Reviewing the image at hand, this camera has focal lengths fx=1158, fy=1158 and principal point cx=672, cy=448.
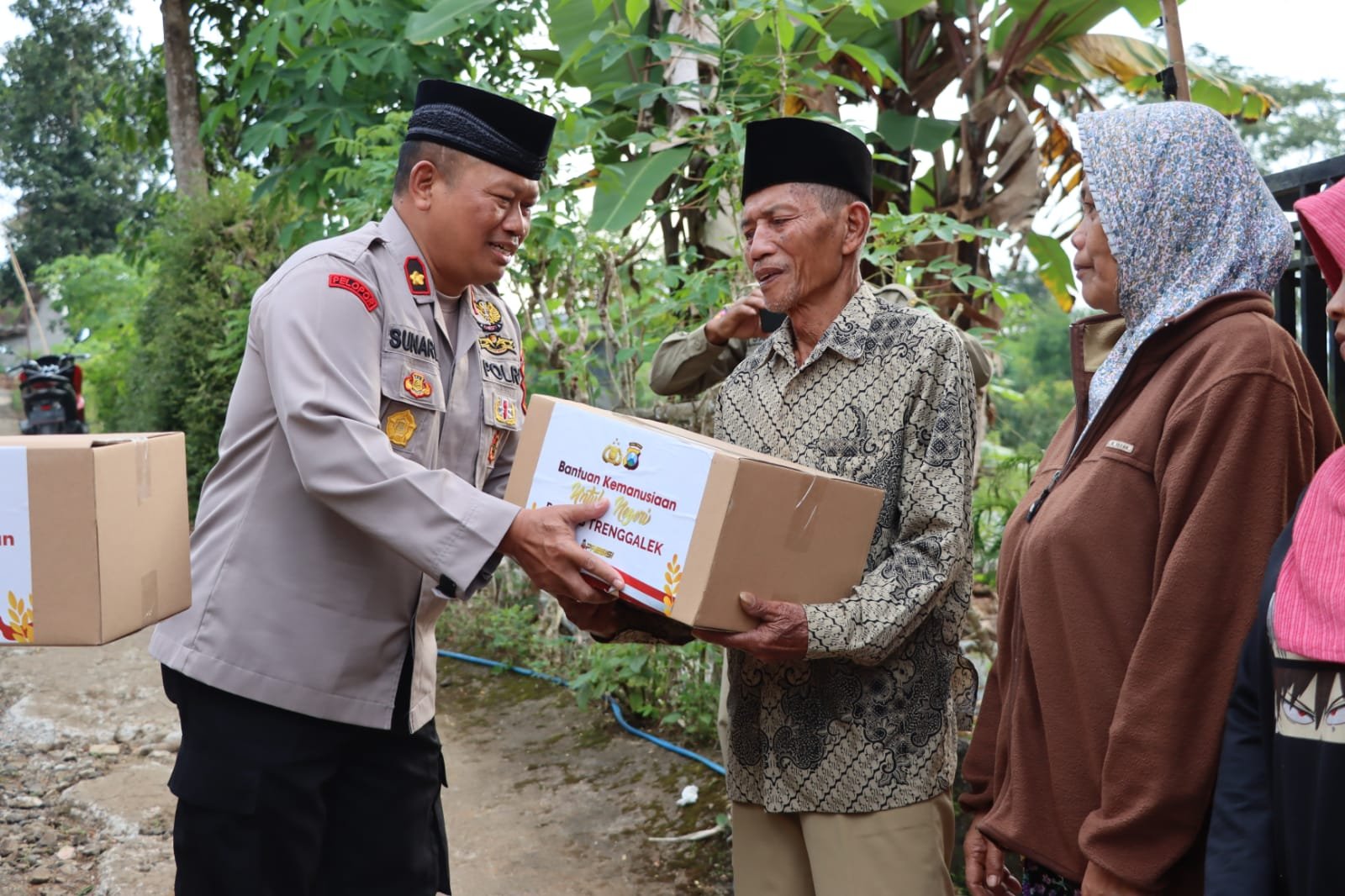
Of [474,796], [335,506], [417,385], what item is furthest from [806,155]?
[474,796]

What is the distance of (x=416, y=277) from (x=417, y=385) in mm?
225

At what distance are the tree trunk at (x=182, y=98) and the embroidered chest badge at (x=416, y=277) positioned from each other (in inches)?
304

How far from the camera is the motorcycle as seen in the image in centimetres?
1245

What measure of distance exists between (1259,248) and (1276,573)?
503 mm

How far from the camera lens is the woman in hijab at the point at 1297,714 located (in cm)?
125

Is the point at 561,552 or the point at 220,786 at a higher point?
the point at 561,552

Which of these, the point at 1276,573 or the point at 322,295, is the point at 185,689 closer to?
the point at 322,295

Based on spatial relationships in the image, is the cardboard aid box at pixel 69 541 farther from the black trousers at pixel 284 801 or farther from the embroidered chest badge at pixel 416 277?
the embroidered chest badge at pixel 416 277

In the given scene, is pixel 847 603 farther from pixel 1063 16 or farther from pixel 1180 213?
pixel 1063 16

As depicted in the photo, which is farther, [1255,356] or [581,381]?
[581,381]

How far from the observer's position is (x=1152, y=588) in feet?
5.26

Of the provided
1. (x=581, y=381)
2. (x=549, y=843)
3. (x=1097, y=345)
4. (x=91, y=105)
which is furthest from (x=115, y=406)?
(x=91, y=105)

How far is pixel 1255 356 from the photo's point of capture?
1506 mm

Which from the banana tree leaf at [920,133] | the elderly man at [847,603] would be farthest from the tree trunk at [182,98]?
the elderly man at [847,603]
